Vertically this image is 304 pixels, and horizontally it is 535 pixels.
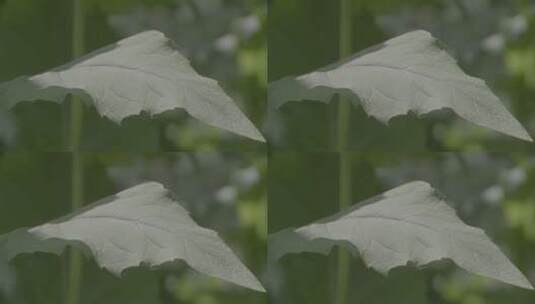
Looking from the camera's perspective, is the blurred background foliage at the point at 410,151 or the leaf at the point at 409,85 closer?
the leaf at the point at 409,85

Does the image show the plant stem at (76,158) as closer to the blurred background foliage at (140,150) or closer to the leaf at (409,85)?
the blurred background foliage at (140,150)

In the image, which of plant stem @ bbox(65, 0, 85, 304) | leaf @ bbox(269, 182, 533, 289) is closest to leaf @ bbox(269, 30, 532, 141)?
leaf @ bbox(269, 182, 533, 289)

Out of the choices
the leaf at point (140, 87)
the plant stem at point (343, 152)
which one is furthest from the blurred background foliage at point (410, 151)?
the leaf at point (140, 87)

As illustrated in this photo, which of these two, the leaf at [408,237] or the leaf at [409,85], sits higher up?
the leaf at [409,85]

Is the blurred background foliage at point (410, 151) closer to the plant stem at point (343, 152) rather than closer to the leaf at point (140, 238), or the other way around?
the plant stem at point (343, 152)

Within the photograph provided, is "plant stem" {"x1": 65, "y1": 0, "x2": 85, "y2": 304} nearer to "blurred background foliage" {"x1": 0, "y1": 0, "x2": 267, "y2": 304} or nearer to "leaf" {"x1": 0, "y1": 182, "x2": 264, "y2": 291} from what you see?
"blurred background foliage" {"x1": 0, "y1": 0, "x2": 267, "y2": 304}

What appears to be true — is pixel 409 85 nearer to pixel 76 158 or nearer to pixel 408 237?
pixel 408 237

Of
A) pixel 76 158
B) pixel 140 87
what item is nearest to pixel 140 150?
pixel 76 158
